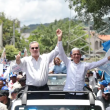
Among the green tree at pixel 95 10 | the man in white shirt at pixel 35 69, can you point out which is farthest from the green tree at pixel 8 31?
the man in white shirt at pixel 35 69

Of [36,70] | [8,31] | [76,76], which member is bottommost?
[76,76]

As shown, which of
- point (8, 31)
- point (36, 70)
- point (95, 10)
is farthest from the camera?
point (8, 31)

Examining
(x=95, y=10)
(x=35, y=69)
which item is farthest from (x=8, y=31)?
(x=35, y=69)

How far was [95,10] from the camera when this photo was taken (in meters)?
13.8

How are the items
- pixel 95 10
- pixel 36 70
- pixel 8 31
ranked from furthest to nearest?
pixel 8 31 → pixel 95 10 → pixel 36 70

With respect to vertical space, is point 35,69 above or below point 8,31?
below

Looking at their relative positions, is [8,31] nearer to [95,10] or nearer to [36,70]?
[95,10]

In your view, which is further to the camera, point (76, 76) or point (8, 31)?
point (8, 31)

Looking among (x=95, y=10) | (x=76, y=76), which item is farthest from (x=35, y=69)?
(x=95, y=10)

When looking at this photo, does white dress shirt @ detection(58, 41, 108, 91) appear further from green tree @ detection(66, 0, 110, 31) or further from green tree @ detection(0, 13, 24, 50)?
green tree @ detection(0, 13, 24, 50)

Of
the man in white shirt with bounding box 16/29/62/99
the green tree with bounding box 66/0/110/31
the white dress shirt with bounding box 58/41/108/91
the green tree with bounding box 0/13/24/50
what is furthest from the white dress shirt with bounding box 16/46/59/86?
the green tree with bounding box 0/13/24/50

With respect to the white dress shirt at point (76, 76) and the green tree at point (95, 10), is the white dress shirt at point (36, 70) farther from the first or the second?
the green tree at point (95, 10)

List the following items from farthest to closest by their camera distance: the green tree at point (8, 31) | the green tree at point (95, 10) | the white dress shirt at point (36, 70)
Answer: the green tree at point (8, 31) → the green tree at point (95, 10) → the white dress shirt at point (36, 70)

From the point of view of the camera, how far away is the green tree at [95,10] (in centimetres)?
1315
